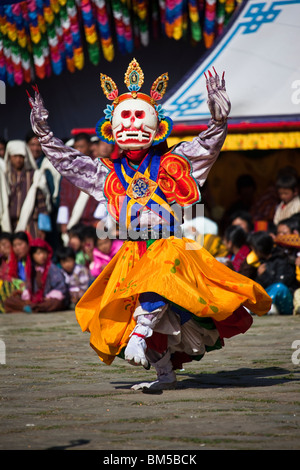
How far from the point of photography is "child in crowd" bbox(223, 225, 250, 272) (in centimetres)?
888

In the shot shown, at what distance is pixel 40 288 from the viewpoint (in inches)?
382

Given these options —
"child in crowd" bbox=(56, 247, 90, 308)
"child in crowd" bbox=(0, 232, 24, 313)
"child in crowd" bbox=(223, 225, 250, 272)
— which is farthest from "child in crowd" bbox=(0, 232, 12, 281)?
"child in crowd" bbox=(223, 225, 250, 272)

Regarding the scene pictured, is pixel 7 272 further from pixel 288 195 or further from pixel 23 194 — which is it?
pixel 288 195

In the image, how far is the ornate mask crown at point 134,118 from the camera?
16.1 ft

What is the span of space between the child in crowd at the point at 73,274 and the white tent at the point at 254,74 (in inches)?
75.1

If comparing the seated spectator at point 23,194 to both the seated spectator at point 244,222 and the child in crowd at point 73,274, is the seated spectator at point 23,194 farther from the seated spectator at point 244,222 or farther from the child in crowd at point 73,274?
the seated spectator at point 244,222

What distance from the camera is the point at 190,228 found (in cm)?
927

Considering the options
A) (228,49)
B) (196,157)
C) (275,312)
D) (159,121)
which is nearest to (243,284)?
(196,157)

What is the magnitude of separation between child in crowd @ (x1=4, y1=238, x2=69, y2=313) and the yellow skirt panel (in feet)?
15.8

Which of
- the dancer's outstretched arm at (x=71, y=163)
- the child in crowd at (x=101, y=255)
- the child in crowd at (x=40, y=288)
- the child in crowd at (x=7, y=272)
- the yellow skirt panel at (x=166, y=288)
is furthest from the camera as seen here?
the child in crowd at (x=101, y=255)

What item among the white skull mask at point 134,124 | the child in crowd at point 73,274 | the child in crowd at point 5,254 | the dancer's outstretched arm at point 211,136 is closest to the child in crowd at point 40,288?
the child in crowd at point 73,274
